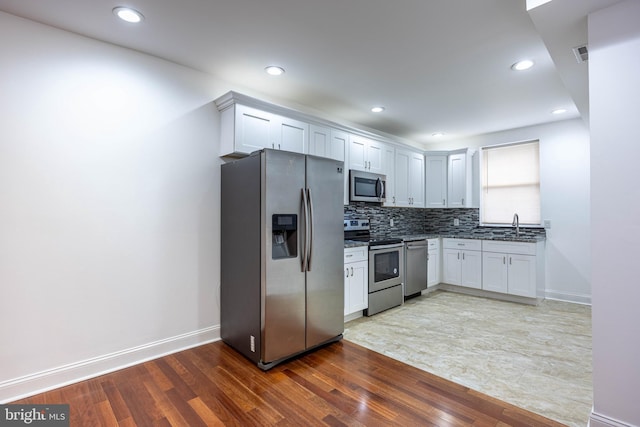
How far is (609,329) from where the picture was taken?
1.70 meters

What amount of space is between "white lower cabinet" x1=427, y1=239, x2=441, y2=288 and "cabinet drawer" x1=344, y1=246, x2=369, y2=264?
1638mm

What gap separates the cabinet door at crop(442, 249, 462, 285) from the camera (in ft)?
16.6

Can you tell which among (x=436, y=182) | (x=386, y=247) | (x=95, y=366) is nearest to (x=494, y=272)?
(x=436, y=182)

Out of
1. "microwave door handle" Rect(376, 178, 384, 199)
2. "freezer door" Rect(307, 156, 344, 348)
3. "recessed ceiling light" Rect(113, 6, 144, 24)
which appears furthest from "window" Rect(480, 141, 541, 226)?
"recessed ceiling light" Rect(113, 6, 144, 24)

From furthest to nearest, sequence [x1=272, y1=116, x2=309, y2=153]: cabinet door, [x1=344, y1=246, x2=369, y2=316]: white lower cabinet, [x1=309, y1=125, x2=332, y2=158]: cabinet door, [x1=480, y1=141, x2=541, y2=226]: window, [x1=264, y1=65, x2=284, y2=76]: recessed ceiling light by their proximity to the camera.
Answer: [x1=480, y1=141, x2=541, y2=226]: window
[x1=309, y1=125, x2=332, y2=158]: cabinet door
[x1=344, y1=246, x2=369, y2=316]: white lower cabinet
[x1=272, y1=116, x2=309, y2=153]: cabinet door
[x1=264, y1=65, x2=284, y2=76]: recessed ceiling light

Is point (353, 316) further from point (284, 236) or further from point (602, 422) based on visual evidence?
point (602, 422)

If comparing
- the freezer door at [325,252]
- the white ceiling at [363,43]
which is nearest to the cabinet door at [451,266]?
the white ceiling at [363,43]

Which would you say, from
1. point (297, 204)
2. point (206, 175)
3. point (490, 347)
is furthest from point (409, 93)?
point (490, 347)

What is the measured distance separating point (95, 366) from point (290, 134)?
2.72 metres

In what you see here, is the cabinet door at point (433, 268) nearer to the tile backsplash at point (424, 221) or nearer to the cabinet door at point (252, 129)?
the tile backsplash at point (424, 221)

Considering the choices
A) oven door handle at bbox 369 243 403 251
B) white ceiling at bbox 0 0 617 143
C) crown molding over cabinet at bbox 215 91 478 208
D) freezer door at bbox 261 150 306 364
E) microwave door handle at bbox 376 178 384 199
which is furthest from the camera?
microwave door handle at bbox 376 178 384 199

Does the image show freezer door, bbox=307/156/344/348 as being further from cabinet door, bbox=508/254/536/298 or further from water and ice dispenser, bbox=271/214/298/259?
cabinet door, bbox=508/254/536/298

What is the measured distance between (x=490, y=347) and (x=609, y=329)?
1.43 m

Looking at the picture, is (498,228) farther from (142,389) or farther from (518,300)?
(142,389)
